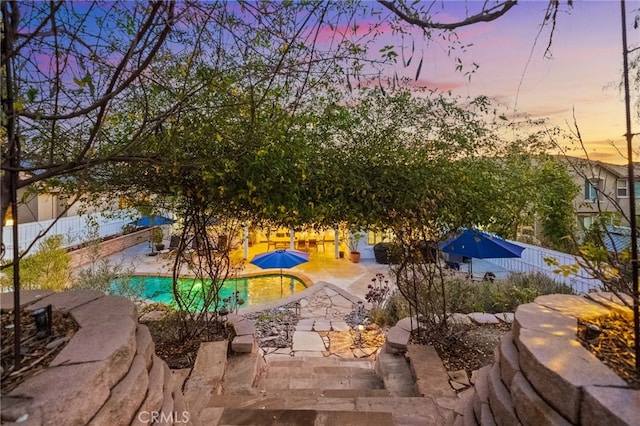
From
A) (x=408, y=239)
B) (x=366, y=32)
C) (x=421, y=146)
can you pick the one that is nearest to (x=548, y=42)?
(x=366, y=32)

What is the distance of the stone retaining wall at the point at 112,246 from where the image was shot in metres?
9.22

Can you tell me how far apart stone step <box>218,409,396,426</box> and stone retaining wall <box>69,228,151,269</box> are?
8.01 meters

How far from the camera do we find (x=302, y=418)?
223 centimetres

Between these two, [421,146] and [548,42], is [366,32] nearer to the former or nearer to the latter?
[548,42]

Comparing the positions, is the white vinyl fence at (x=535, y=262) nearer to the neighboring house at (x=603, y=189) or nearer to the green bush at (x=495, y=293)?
the green bush at (x=495, y=293)

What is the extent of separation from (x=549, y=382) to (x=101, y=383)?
1.70 m

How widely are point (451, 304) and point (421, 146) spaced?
2644 mm

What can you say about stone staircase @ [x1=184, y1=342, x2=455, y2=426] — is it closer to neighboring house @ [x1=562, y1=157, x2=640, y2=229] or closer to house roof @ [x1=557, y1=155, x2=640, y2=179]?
neighboring house @ [x1=562, y1=157, x2=640, y2=229]

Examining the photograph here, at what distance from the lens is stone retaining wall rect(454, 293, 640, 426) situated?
1.21 m

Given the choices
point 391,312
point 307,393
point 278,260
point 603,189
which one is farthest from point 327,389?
point 278,260

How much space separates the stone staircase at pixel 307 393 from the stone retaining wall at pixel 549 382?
519 mm

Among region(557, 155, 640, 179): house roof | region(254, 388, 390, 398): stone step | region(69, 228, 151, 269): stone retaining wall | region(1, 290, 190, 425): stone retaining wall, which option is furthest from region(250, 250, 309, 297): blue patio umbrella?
region(557, 155, 640, 179): house roof

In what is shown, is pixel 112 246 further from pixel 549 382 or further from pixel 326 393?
pixel 549 382

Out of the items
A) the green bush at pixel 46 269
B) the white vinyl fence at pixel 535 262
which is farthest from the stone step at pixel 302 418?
the white vinyl fence at pixel 535 262
